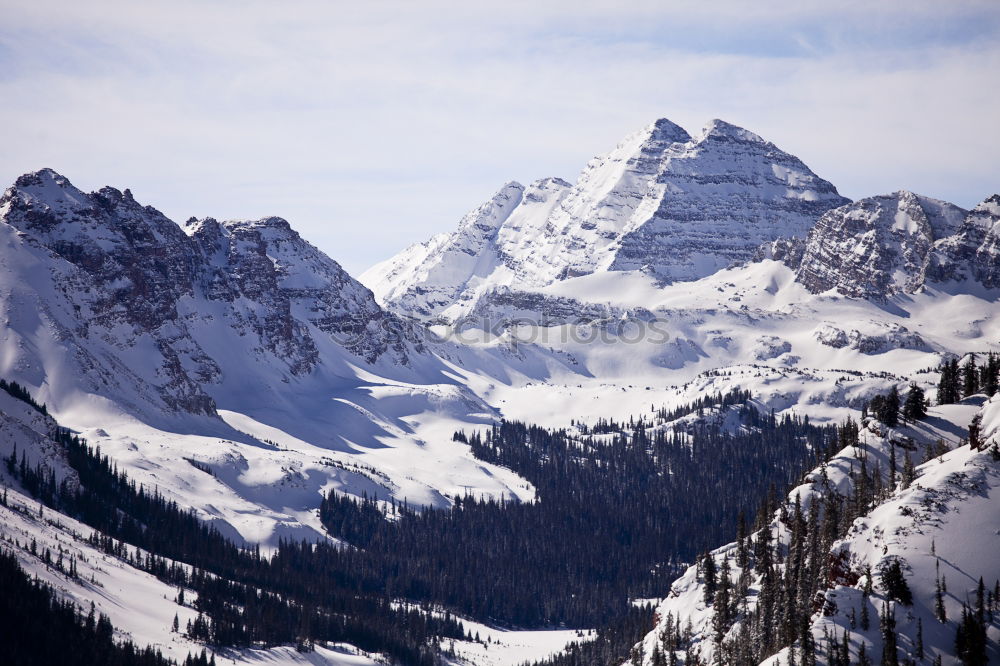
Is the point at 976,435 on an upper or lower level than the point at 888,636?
upper

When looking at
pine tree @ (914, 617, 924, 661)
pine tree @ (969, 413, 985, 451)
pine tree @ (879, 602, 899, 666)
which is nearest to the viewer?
pine tree @ (879, 602, 899, 666)

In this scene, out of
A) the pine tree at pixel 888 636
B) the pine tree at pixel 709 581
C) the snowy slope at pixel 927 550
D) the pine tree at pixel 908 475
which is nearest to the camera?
the pine tree at pixel 888 636

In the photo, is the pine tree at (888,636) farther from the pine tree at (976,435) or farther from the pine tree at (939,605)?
the pine tree at (976,435)

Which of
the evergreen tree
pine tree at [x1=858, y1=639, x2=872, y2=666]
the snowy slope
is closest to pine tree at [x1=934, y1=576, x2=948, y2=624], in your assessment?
the snowy slope

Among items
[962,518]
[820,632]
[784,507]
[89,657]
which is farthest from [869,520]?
[89,657]

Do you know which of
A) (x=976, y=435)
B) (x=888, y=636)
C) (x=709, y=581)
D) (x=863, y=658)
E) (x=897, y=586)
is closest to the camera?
(x=863, y=658)

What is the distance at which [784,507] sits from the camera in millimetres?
199375

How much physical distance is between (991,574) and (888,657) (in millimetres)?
19245

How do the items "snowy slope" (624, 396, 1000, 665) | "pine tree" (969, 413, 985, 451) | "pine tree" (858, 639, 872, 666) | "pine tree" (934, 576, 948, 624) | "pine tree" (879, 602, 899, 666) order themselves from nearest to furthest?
"pine tree" (879, 602, 899, 666) < "pine tree" (858, 639, 872, 666) < "snowy slope" (624, 396, 1000, 665) < "pine tree" (934, 576, 948, 624) < "pine tree" (969, 413, 985, 451)

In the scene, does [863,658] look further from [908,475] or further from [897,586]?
[908,475]

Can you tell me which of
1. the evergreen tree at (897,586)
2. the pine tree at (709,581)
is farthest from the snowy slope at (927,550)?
the pine tree at (709,581)

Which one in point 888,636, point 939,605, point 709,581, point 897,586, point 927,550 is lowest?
point 709,581

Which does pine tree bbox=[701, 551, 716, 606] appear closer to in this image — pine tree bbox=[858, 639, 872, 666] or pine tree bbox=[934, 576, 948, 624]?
pine tree bbox=[934, 576, 948, 624]

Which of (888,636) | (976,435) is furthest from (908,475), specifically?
(888,636)
